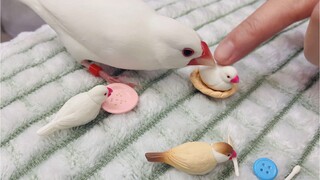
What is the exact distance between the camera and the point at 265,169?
380 mm

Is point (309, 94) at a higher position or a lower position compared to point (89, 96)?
lower

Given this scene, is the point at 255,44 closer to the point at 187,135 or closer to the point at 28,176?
the point at 187,135

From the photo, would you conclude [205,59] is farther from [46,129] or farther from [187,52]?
[46,129]

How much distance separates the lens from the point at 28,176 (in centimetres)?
36

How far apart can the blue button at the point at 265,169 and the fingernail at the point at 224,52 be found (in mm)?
147

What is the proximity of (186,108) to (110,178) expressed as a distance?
0.44 feet

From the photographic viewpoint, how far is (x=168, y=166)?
377 millimetres

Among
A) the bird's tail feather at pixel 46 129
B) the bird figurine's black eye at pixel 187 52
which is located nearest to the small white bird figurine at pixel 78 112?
the bird's tail feather at pixel 46 129

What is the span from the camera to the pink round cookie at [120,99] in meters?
0.42

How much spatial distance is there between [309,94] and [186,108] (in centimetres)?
17

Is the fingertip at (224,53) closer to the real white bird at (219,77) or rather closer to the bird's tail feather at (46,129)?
the real white bird at (219,77)

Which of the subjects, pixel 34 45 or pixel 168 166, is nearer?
pixel 168 166

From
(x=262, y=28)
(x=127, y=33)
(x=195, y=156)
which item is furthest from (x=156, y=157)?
(x=262, y=28)

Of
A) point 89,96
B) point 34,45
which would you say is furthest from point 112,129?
point 34,45
